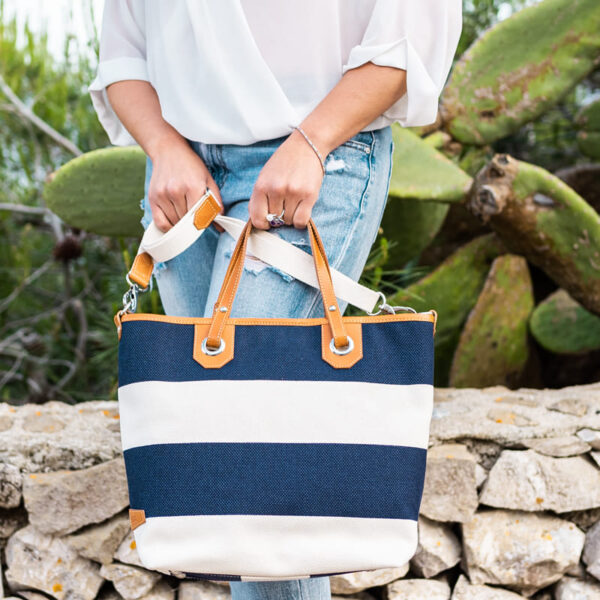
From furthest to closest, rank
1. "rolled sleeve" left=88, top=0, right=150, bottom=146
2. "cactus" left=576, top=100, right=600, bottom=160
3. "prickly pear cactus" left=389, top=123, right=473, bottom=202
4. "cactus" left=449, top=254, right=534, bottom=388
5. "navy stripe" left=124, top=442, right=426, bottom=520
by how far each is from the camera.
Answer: "cactus" left=576, top=100, right=600, bottom=160 → "cactus" left=449, top=254, right=534, bottom=388 → "prickly pear cactus" left=389, top=123, right=473, bottom=202 → "rolled sleeve" left=88, top=0, right=150, bottom=146 → "navy stripe" left=124, top=442, right=426, bottom=520

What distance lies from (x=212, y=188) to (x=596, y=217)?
1.03 m

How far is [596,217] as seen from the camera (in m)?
1.44

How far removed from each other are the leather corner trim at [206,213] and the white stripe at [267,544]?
27 cm

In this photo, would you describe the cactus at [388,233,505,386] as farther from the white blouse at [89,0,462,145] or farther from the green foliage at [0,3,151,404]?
the white blouse at [89,0,462,145]

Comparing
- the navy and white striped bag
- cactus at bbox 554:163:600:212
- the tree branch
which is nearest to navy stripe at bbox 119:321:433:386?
the navy and white striped bag

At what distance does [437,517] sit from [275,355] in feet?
2.16

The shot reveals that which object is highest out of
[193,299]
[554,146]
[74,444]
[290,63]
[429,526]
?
[290,63]

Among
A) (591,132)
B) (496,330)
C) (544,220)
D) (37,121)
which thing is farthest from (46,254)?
(591,132)

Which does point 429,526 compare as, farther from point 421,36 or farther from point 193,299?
point 421,36

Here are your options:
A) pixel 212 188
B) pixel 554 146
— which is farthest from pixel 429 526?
pixel 554 146

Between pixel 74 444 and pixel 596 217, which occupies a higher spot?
pixel 596 217

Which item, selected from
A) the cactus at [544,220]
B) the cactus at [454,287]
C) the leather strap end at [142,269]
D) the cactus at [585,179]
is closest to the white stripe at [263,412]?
the leather strap end at [142,269]

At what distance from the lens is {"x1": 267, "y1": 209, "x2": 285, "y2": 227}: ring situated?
2.07 feet

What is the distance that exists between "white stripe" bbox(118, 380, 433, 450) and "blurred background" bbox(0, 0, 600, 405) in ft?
2.36
